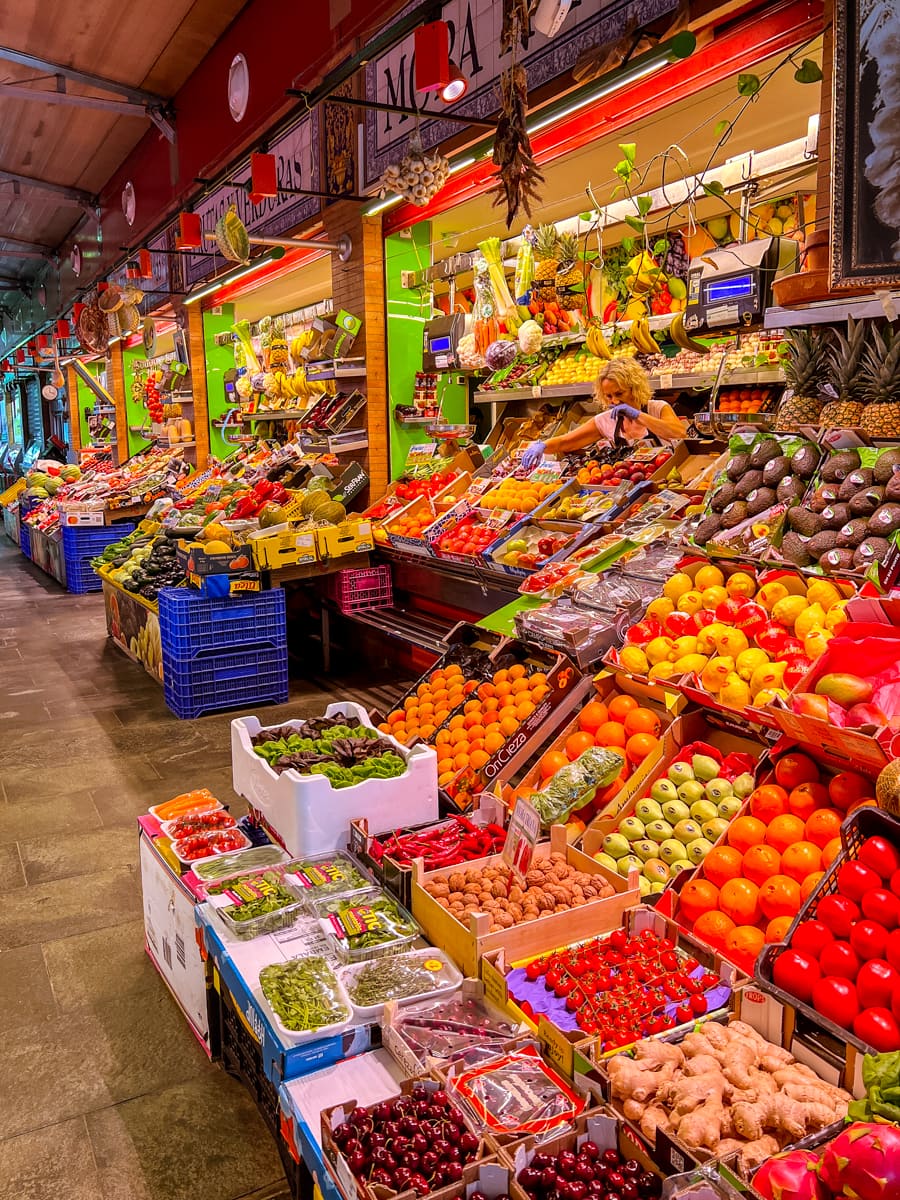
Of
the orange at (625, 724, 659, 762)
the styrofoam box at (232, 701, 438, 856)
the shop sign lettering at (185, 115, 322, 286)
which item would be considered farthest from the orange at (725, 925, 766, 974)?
the shop sign lettering at (185, 115, 322, 286)

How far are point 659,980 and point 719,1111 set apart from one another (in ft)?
1.54

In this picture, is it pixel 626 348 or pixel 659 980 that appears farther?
pixel 626 348

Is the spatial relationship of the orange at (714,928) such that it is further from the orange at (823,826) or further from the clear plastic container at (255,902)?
the clear plastic container at (255,902)

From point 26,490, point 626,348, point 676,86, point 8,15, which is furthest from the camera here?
point 26,490

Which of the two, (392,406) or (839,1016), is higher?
(392,406)

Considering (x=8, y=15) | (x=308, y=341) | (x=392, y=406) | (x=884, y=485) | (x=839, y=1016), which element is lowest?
(x=839, y=1016)

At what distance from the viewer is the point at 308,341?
31.0 feet

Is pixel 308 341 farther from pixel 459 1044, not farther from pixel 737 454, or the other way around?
pixel 459 1044

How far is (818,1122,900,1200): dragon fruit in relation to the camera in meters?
1.26

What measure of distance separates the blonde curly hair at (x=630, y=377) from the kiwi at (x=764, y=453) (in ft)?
7.11

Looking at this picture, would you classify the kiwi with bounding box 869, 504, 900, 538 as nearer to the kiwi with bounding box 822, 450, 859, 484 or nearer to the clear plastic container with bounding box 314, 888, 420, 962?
the kiwi with bounding box 822, 450, 859, 484

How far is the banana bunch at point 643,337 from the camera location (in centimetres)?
619

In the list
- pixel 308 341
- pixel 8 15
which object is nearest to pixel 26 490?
pixel 8 15

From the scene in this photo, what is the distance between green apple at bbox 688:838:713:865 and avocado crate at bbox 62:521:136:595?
10762 mm
